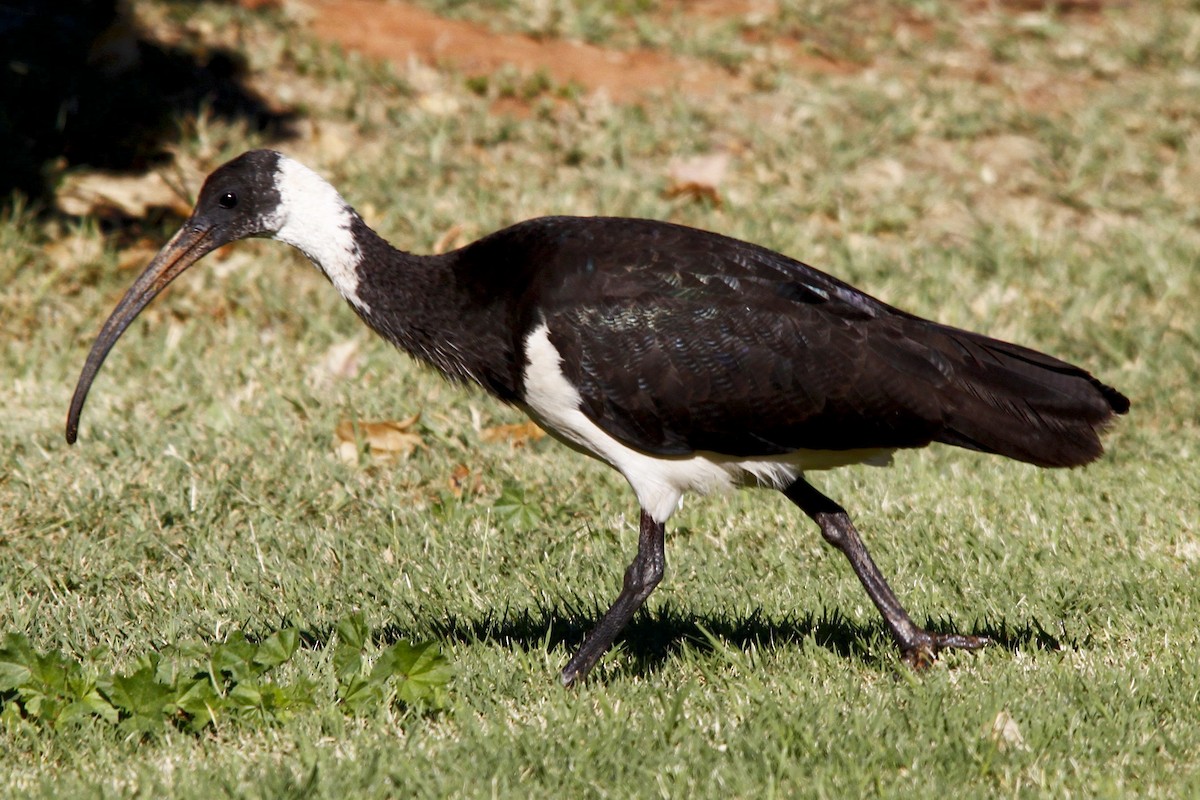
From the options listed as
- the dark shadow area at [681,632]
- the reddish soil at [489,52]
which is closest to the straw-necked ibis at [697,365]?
the dark shadow area at [681,632]

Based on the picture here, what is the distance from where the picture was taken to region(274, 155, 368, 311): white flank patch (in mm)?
5082

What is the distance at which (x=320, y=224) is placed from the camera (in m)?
5.12

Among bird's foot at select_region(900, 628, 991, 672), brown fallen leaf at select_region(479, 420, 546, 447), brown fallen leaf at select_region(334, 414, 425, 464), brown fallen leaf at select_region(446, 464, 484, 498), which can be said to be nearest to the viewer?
bird's foot at select_region(900, 628, 991, 672)

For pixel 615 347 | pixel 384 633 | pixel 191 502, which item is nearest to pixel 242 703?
pixel 384 633

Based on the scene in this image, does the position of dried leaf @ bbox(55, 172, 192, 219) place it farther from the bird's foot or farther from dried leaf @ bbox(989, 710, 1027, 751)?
dried leaf @ bbox(989, 710, 1027, 751)

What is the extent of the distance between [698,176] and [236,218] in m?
4.67

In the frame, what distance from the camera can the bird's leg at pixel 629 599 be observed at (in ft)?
15.4

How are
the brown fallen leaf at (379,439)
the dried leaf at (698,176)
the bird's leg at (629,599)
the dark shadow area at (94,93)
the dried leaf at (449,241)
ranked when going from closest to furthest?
1. the bird's leg at (629,599)
2. the brown fallen leaf at (379,439)
3. the dried leaf at (449,241)
4. the dark shadow area at (94,93)
5. the dried leaf at (698,176)

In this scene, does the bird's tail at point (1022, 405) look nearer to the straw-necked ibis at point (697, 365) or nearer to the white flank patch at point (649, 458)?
the straw-necked ibis at point (697, 365)

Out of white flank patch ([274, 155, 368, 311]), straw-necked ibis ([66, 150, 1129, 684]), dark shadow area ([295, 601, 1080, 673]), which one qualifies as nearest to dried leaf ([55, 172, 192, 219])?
white flank patch ([274, 155, 368, 311])

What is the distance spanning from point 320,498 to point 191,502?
1.66 ft

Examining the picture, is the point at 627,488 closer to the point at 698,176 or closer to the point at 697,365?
the point at 697,365

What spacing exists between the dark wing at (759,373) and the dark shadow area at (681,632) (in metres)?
0.62

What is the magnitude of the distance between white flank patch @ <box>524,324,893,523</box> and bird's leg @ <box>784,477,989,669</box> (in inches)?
7.8
